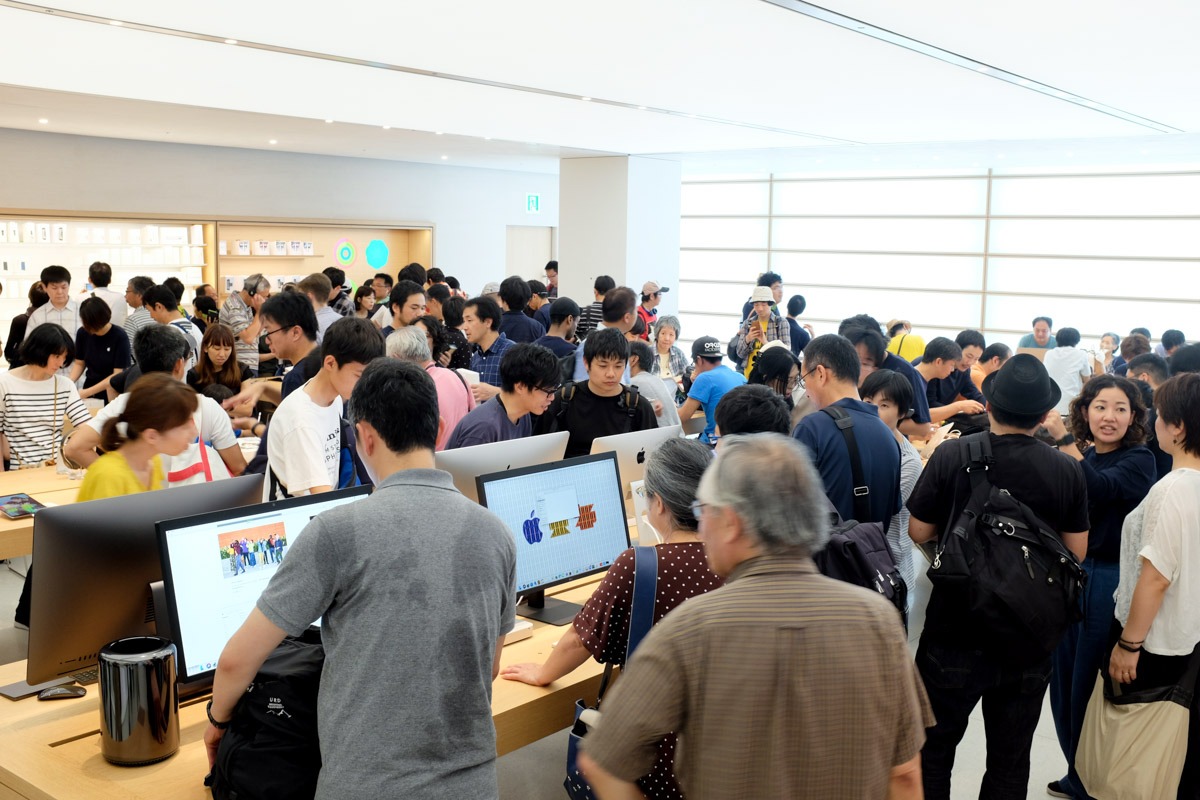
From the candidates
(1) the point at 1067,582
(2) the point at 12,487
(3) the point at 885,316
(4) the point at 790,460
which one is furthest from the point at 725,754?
(3) the point at 885,316

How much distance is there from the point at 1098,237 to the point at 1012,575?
11445 millimetres

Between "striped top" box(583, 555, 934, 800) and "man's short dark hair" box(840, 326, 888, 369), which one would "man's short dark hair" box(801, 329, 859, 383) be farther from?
"striped top" box(583, 555, 934, 800)

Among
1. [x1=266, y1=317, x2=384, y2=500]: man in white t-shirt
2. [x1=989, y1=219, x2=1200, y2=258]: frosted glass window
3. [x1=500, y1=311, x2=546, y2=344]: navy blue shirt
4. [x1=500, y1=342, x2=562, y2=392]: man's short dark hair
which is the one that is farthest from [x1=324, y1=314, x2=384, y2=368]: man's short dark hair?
[x1=989, y1=219, x2=1200, y2=258]: frosted glass window

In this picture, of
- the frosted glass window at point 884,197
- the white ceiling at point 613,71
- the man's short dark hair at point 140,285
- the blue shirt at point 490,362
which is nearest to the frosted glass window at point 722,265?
the frosted glass window at point 884,197

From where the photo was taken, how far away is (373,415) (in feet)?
5.97

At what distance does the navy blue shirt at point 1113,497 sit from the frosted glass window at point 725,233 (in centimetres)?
1218

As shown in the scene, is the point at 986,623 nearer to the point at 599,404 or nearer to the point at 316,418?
the point at 599,404

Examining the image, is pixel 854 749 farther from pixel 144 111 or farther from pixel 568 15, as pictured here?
pixel 144 111

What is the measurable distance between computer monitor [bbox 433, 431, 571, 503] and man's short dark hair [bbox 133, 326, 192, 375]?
174cm

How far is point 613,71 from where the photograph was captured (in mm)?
6691

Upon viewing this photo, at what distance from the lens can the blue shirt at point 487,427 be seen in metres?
3.74

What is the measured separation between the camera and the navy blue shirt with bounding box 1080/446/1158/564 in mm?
3303

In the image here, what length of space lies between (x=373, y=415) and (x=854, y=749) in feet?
3.33

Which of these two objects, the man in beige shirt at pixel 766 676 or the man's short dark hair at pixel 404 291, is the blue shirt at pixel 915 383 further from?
the man in beige shirt at pixel 766 676
